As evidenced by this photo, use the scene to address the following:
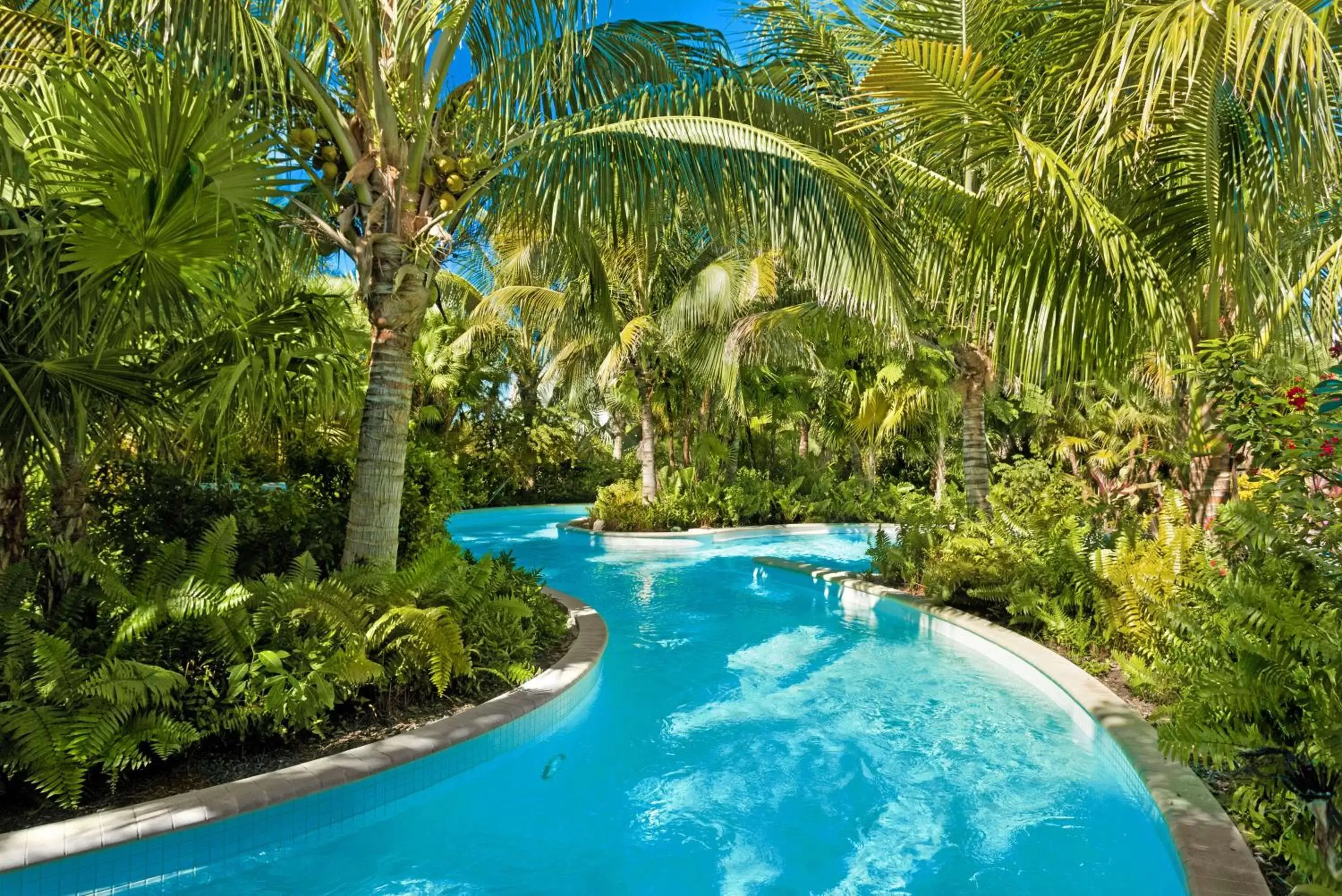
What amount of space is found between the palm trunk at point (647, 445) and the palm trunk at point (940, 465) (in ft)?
20.2

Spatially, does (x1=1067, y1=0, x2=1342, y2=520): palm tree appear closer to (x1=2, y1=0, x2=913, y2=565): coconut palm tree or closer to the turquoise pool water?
(x1=2, y1=0, x2=913, y2=565): coconut palm tree

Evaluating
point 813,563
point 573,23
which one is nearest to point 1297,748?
point 573,23

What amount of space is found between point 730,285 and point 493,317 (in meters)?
6.57

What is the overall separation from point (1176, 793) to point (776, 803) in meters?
2.01

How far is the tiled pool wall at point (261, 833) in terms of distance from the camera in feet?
10.5

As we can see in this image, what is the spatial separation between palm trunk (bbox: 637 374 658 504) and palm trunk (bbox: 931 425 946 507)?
20.2ft

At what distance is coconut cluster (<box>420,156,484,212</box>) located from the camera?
18.4ft

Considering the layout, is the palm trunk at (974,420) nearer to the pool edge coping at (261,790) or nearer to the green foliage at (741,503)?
the green foliage at (741,503)

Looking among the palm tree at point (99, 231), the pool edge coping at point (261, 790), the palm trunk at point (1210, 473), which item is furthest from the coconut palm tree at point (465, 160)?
the palm trunk at point (1210, 473)

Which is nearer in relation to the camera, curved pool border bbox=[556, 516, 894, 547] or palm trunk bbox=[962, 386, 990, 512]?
palm trunk bbox=[962, 386, 990, 512]

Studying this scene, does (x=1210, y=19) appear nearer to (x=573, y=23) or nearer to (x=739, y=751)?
(x=573, y=23)

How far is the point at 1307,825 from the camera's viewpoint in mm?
3102

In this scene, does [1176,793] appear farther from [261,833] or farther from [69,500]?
[69,500]

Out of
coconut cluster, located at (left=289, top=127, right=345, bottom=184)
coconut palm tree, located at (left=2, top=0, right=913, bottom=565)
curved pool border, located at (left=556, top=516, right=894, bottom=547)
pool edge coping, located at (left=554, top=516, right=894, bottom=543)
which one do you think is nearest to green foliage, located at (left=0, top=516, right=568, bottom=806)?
coconut palm tree, located at (left=2, top=0, right=913, bottom=565)
